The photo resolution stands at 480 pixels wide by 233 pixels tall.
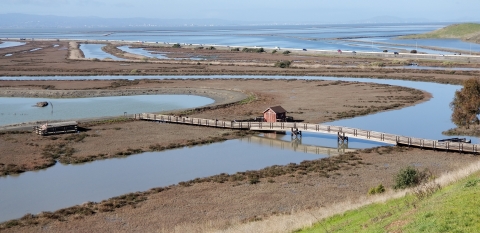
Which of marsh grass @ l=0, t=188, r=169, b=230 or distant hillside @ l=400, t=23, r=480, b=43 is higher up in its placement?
distant hillside @ l=400, t=23, r=480, b=43

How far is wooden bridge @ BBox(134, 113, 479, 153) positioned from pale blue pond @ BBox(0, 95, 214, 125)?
641cm

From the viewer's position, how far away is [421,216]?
1236 cm

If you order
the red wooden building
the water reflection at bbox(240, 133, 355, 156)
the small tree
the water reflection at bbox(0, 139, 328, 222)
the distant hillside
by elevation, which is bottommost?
the water reflection at bbox(0, 139, 328, 222)

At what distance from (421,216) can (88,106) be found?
4812 centimetres

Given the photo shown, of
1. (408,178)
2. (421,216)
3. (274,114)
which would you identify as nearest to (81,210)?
(408,178)

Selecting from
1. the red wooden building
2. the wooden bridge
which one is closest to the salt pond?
the wooden bridge

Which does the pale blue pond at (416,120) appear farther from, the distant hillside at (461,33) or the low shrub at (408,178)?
the distant hillside at (461,33)

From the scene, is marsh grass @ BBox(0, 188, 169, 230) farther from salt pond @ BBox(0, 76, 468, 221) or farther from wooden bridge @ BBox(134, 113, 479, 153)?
wooden bridge @ BBox(134, 113, 479, 153)

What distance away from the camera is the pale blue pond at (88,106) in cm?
5066

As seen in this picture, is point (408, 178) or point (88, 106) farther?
point (88, 106)

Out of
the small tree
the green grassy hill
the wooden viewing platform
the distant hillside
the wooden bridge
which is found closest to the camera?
the green grassy hill

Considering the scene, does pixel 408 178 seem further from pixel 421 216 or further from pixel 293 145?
pixel 293 145

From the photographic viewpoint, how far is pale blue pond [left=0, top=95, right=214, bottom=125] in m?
50.7

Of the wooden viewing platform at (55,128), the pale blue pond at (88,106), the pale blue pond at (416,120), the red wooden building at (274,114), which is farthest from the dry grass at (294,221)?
the pale blue pond at (88,106)
